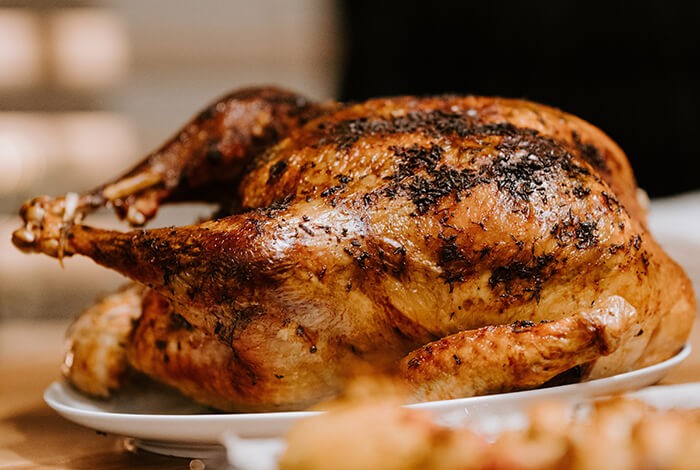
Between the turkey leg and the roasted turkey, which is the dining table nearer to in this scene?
the roasted turkey

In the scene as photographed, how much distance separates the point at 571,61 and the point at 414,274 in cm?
266

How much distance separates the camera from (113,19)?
3844 mm

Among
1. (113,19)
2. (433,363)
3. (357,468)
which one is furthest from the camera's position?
(113,19)

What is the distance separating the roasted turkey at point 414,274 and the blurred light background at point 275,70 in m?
2.38

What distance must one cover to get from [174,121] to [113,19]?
539 millimetres

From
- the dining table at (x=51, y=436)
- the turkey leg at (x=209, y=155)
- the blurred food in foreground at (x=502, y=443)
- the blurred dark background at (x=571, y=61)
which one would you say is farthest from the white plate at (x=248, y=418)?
the blurred dark background at (x=571, y=61)

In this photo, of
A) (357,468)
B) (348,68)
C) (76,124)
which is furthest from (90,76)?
(357,468)

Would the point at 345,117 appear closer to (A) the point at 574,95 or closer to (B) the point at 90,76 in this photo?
(A) the point at 574,95

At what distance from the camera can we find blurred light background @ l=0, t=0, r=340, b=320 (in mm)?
3838

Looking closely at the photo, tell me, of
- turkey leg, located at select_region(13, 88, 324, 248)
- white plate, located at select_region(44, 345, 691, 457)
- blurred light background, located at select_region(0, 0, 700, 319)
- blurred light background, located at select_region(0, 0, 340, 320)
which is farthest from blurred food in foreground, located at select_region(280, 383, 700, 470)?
blurred light background, located at select_region(0, 0, 340, 320)

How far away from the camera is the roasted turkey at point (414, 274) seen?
1.04 meters

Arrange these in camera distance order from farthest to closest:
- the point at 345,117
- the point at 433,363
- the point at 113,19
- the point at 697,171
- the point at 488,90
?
the point at 113,19 → the point at 488,90 → the point at 697,171 → the point at 345,117 → the point at 433,363

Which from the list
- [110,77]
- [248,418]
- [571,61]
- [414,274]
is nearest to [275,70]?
[110,77]

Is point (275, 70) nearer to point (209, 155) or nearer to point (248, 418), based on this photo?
point (209, 155)
